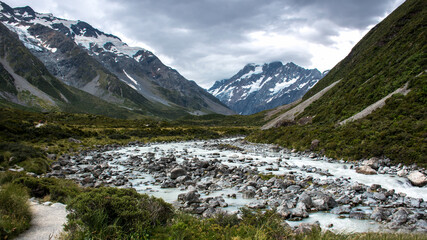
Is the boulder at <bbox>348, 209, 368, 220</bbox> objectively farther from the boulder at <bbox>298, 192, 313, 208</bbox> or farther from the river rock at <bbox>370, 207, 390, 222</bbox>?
the boulder at <bbox>298, 192, 313, 208</bbox>

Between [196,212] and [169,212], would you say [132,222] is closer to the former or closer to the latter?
[169,212]

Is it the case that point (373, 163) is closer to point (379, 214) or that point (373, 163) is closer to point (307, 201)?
point (379, 214)

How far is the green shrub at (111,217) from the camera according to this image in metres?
6.69

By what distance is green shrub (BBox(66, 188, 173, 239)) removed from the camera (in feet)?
21.9

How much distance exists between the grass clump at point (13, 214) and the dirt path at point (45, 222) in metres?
0.21

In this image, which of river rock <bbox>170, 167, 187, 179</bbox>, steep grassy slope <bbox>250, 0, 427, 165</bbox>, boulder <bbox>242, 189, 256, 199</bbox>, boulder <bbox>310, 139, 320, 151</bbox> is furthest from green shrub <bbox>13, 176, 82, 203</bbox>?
boulder <bbox>310, 139, 320, 151</bbox>

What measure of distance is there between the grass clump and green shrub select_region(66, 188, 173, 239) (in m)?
1.23

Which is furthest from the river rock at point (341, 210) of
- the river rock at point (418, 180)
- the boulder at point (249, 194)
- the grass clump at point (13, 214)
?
the grass clump at point (13, 214)

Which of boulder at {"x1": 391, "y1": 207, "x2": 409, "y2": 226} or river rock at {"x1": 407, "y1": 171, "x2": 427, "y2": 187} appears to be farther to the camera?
river rock at {"x1": 407, "y1": 171, "x2": 427, "y2": 187}

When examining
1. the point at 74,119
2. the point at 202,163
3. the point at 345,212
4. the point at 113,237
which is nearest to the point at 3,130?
the point at 202,163

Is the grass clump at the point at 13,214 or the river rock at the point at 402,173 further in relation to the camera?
the river rock at the point at 402,173

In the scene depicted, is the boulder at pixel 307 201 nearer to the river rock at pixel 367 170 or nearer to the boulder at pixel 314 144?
the river rock at pixel 367 170

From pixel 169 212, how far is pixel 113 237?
2494 mm

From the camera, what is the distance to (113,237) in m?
6.67
